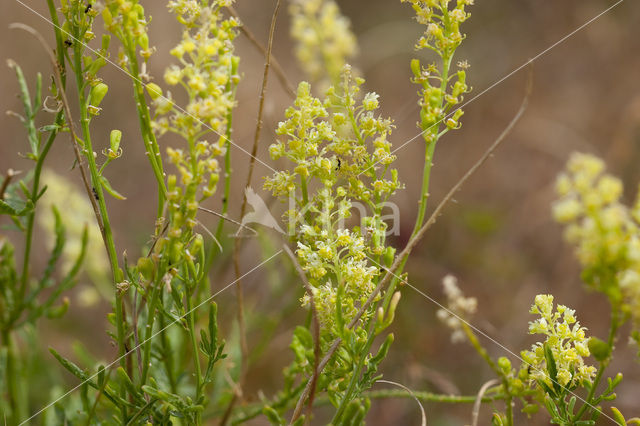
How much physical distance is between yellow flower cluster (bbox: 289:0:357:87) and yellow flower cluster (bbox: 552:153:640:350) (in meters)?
1.51

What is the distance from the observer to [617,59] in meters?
3.94

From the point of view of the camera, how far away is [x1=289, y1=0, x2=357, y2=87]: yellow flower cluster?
7.58 feet

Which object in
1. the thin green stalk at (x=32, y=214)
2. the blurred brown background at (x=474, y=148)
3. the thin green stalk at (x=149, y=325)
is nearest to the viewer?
the thin green stalk at (x=149, y=325)

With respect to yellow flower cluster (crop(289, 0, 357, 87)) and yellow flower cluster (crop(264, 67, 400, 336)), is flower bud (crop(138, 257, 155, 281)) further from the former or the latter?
yellow flower cluster (crop(289, 0, 357, 87))

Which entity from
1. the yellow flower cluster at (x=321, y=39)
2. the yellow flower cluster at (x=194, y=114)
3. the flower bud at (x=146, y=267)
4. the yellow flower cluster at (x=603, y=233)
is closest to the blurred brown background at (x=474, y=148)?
the yellow flower cluster at (x=321, y=39)

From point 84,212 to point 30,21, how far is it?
7.42 feet

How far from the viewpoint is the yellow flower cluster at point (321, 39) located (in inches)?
91.0

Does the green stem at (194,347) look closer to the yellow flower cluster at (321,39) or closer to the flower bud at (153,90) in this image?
the flower bud at (153,90)

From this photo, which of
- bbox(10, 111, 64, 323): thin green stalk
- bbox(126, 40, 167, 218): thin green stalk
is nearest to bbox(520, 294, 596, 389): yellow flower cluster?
bbox(126, 40, 167, 218): thin green stalk

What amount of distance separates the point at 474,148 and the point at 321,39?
1.83m

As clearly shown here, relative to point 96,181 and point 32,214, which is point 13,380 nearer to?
point 32,214

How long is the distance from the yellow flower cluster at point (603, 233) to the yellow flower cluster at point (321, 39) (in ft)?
4.97

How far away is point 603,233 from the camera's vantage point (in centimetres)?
85

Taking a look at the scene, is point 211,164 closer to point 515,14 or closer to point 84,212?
point 84,212
